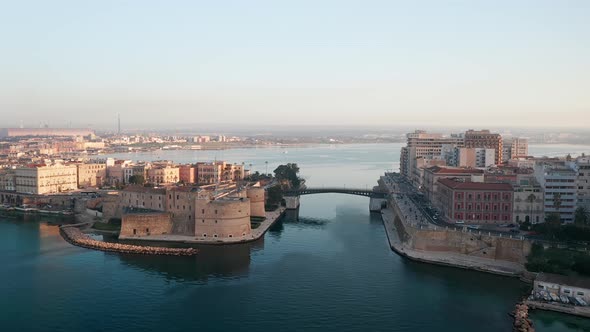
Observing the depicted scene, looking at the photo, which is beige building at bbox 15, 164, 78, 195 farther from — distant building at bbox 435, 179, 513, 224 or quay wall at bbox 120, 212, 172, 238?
distant building at bbox 435, 179, 513, 224

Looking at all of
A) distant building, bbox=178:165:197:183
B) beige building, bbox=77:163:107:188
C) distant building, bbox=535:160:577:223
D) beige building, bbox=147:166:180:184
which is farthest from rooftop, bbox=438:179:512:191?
beige building, bbox=77:163:107:188

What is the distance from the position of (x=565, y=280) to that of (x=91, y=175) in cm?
3413

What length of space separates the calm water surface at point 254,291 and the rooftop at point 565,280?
731 millimetres

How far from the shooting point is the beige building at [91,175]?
1604 inches

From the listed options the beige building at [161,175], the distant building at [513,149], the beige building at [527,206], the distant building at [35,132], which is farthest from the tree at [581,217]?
the distant building at [35,132]

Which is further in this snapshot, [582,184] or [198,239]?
[582,184]

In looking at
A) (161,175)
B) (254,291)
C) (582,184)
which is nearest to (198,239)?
(254,291)

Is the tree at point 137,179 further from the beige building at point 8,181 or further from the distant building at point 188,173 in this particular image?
the beige building at point 8,181

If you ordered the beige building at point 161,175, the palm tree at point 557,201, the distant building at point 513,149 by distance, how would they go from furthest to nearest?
1. the distant building at point 513,149
2. the beige building at point 161,175
3. the palm tree at point 557,201

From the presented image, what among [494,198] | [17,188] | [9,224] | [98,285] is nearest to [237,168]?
[17,188]

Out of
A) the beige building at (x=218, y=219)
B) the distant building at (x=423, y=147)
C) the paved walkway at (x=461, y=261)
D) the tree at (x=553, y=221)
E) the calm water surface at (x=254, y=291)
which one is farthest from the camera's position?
the distant building at (x=423, y=147)

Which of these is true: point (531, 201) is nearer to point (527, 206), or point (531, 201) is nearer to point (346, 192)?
point (527, 206)

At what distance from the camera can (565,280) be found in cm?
1564

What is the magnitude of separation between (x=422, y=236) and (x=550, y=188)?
6.46 m
